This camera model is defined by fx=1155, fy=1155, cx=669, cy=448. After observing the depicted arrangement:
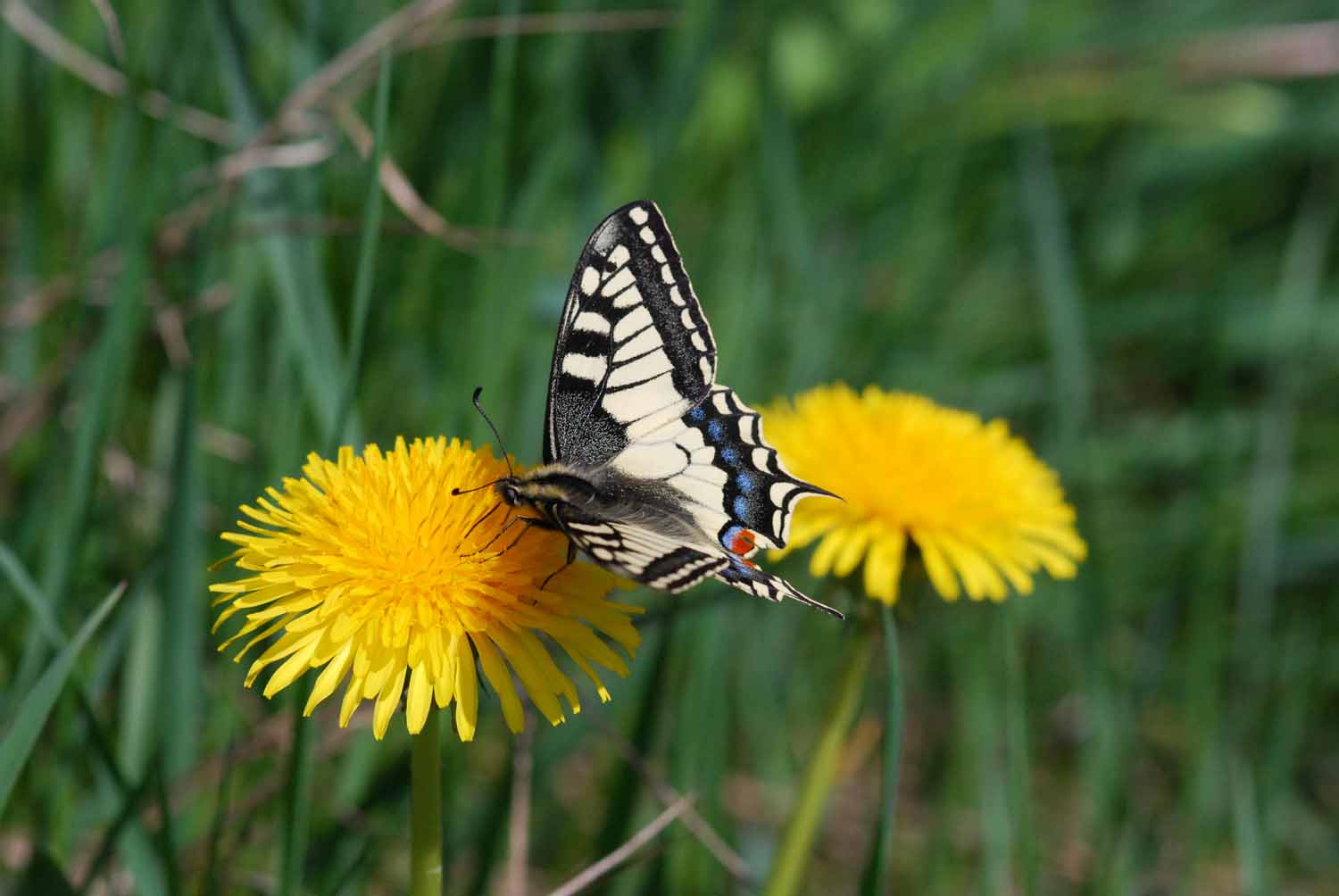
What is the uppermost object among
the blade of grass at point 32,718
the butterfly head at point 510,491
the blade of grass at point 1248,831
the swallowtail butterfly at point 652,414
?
the swallowtail butterfly at point 652,414

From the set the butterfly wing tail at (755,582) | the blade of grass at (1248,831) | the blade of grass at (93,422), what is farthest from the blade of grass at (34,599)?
the blade of grass at (1248,831)

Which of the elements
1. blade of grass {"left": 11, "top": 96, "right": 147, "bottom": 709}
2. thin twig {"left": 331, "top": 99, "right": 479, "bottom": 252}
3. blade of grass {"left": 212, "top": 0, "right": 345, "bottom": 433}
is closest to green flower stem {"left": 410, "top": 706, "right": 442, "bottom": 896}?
blade of grass {"left": 11, "top": 96, "right": 147, "bottom": 709}

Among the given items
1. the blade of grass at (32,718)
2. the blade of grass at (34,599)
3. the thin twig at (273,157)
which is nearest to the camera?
the blade of grass at (32,718)

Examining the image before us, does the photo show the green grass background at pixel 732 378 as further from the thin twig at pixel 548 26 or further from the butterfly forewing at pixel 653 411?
the butterfly forewing at pixel 653 411

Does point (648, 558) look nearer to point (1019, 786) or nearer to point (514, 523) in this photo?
point (514, 523)

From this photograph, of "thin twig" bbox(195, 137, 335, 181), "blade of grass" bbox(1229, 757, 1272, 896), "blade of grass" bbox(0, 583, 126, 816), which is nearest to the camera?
"blade of grass" bbox(0, 583, 126, 816)

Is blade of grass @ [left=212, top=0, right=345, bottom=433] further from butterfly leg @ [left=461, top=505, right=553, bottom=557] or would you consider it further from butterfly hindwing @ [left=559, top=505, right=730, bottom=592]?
butterfly hindwing @ [left=559, top=505, right=730, bottom=592]

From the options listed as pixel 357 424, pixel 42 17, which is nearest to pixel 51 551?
pixel 357 424

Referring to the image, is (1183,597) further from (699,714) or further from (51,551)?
(51,551)
